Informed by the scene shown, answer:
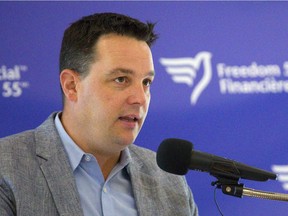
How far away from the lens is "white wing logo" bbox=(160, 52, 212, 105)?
3234mm

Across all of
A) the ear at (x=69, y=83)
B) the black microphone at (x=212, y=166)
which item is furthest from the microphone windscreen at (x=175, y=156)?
the ear at (x=69, y=83)

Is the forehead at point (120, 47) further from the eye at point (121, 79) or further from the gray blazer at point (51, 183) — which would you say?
the gray blazer at point (51, 183)

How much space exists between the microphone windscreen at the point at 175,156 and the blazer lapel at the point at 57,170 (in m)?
0.38

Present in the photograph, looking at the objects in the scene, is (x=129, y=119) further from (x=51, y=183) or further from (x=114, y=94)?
(x=51, y=183)

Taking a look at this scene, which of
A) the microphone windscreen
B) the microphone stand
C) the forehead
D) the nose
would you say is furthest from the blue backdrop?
the microphone stand

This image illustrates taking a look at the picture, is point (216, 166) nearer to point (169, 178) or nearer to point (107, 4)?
point (169, 178)

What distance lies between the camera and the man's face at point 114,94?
6.82 feet

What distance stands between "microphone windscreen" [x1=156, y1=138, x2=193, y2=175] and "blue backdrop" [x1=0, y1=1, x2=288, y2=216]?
145cm

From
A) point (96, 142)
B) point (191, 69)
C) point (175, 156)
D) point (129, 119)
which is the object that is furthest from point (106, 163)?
point (191, 69)

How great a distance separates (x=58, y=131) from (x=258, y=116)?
→ 4.82ft

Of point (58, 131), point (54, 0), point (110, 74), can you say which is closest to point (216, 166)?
point (110, 74)

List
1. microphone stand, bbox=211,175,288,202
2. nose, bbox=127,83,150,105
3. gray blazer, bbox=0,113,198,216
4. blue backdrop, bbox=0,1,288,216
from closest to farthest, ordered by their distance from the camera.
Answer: microphone stand, bbox=211,175,288,202 → gray blazer, bbox=0,113,198,216 → nose, bbox=127,83,150,105 → blue backdrop, bbox=0,1,288,216

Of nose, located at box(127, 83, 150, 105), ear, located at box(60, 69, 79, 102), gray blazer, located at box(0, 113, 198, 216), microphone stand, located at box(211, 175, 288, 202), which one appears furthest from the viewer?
ear, located at box(60, 69, 79, 102)

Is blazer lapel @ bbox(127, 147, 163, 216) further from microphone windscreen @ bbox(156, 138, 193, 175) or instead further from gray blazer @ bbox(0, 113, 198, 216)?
microphone windscreen @ bbox(156, 138, 193, 175)
